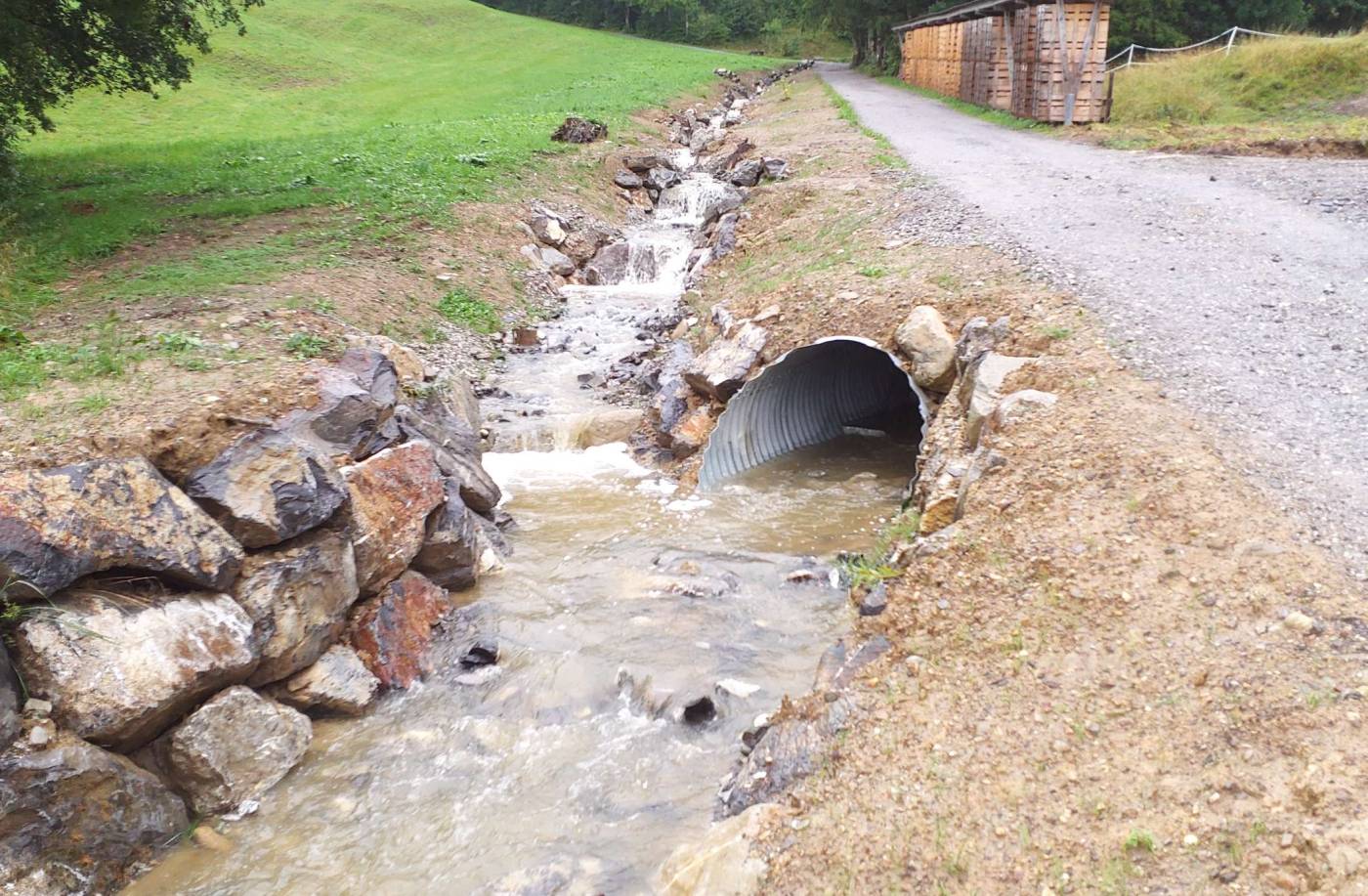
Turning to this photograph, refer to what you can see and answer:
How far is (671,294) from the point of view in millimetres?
18234

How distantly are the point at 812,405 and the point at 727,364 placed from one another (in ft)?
5.93

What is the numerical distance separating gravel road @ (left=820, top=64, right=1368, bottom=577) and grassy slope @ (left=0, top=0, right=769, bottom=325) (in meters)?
11.2

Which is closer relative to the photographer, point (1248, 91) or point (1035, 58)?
point (1035, 58)

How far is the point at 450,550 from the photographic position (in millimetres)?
8320

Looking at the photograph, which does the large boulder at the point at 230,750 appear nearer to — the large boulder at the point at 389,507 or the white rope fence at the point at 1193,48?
the large boulder at the point at 389,507

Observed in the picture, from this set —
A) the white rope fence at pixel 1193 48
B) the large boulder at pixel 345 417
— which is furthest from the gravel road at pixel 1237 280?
the white rope fence at pixel 1193 48

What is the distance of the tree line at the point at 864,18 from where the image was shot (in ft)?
129

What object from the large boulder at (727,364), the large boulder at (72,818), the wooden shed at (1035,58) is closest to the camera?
the large boulder at (72,818)

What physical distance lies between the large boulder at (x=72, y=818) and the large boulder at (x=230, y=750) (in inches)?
9.0

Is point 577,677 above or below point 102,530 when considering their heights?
below

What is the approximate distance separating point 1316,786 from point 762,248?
1371 cm

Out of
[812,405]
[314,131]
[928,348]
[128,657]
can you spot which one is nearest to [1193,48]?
[812,405]

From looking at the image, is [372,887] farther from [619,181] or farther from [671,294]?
[619,181]

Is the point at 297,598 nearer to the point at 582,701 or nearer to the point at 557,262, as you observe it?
the point at 582,701
